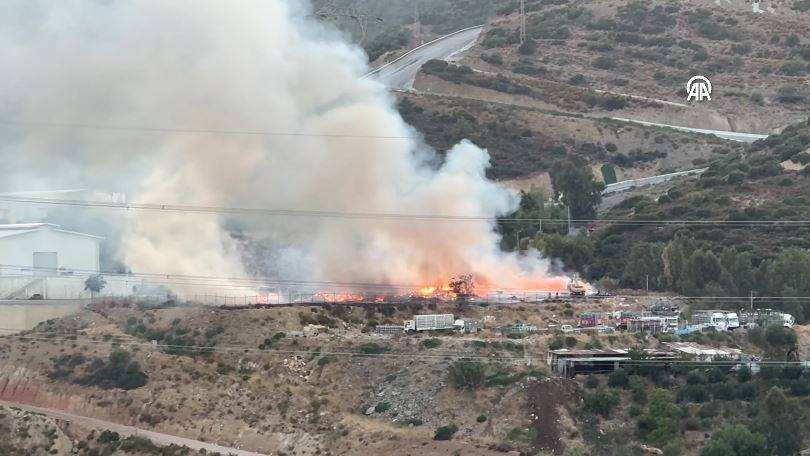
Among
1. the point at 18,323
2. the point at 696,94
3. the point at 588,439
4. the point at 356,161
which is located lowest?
the point at 588,439

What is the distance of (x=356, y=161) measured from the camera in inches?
3725

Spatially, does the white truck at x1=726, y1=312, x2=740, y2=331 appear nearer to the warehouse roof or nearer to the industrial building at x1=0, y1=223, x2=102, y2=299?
the industrial building at x1=0, y1=223, x2=102, y2=299

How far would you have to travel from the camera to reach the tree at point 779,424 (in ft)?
230

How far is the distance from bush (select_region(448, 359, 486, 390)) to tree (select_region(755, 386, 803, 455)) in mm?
13512

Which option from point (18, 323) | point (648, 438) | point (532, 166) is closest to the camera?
point (648, 438)

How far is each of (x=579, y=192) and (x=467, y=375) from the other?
47.6 metres

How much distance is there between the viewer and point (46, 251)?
9356 cm

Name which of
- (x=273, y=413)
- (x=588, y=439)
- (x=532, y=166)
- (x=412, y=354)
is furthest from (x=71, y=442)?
(x=532, y=166)

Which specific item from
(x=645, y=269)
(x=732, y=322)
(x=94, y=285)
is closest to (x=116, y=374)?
(x=94, y=285)

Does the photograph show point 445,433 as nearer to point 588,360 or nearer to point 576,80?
point 588,360

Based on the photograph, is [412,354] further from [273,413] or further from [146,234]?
[146,234]

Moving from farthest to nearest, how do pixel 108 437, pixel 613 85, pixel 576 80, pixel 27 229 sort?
pixel 576 80, pixel 613 85, pixel 27 229, pixel 108 437

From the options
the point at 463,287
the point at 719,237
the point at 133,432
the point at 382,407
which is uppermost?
the point at 719,237

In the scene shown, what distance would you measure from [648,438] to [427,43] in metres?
124
